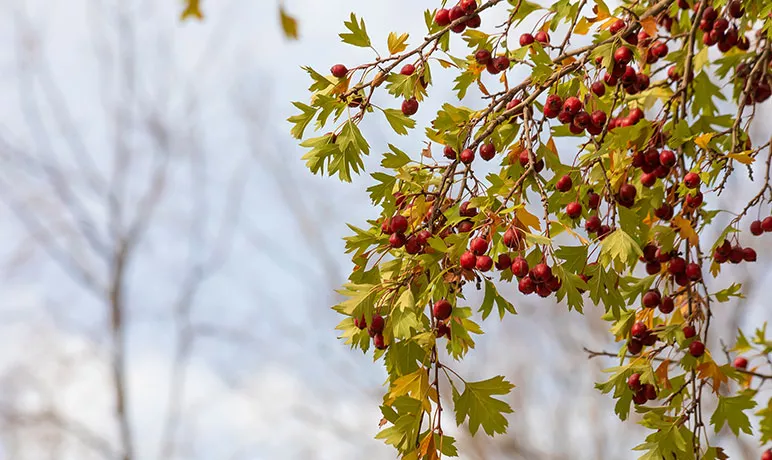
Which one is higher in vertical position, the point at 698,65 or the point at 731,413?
the point at 698,65

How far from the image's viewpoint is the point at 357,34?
1565mm

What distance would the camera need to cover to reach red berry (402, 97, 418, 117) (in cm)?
152

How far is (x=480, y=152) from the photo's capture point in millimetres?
1483

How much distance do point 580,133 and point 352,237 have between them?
0.51 m

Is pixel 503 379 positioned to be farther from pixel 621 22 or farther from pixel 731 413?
pixel 621 22

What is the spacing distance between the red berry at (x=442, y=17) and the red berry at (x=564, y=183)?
0.39 m

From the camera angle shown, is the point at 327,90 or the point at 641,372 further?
the point at 641,372

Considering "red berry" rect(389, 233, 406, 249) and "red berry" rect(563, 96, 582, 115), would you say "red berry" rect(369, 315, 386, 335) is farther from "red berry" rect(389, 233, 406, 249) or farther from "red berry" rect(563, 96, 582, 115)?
"red berry" rect(563, 96, 582, 115)

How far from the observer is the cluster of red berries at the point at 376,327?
53.0 inches

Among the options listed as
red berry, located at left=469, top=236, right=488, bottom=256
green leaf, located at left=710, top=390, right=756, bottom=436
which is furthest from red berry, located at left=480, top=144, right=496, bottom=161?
green leaf, located at left=710, top=390, right=756, bottom=436

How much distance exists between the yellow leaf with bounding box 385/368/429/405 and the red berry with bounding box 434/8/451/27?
2.24ft

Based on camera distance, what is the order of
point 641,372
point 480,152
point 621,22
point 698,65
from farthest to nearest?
point 698,65
point 621,22
point 641,372
point 480,152

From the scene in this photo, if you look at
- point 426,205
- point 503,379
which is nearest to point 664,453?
point 503,379

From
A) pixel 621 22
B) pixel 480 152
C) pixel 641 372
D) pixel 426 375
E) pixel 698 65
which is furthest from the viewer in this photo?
pixel 698 65
